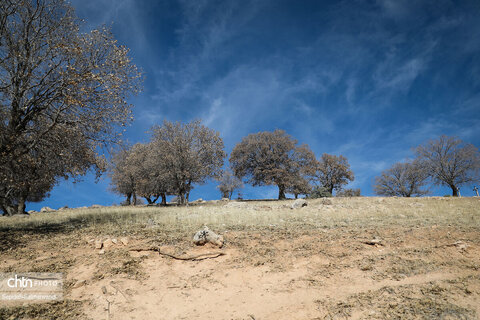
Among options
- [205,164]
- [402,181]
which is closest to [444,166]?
[402,181]

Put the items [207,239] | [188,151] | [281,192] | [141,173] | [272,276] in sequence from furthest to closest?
[281,192] → [141,173] → [188,151] → [207,239] → [272,276]

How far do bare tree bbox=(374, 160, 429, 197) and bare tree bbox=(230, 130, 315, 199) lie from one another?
21375 millimetres

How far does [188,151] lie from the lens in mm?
29188

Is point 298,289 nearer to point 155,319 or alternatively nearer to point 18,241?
point 155,319

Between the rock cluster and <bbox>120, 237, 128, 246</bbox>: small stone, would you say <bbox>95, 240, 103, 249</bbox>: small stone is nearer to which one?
<bbox>120, 237, 128, 246</bbox>: small stone

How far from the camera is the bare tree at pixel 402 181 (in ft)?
151

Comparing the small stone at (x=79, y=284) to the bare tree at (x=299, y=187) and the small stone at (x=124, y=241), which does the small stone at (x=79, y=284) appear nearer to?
the small stone at (x=124, y=241)

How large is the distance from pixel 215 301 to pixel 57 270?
416 cm

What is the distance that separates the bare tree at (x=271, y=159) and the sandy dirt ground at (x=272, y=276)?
30259 millimetres

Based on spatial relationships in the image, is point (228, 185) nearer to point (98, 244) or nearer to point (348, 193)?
point (348, 193)

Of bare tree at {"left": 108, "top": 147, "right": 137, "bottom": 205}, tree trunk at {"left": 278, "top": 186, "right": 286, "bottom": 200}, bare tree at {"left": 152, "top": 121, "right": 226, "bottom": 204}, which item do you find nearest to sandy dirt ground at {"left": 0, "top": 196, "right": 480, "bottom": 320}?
bare tree at {"left": 152, "top": 121, "right": 226, "bottom": 204}

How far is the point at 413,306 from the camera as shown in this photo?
3855mm

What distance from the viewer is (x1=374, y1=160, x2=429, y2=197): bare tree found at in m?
46.1

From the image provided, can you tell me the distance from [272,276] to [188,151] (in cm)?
2532
